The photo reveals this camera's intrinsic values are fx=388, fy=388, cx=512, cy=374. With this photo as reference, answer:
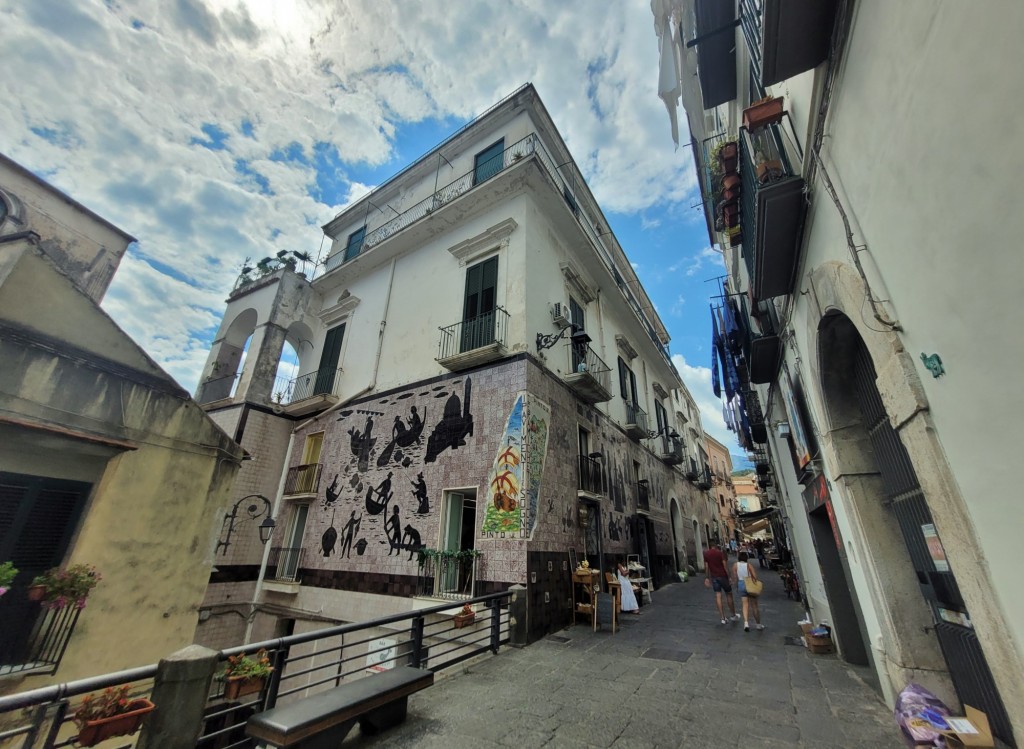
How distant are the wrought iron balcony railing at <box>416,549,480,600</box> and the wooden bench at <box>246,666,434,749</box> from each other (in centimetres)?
396

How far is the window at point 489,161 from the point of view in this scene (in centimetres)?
1104

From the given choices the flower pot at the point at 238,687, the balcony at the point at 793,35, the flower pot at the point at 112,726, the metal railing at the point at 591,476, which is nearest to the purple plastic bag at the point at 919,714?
the balcony at the point at 793,35

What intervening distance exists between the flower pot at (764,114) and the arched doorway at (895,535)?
192 cm

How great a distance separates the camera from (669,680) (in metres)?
4.44

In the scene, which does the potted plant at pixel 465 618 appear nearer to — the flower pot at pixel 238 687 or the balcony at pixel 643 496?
the flower pot at pixel 238 687

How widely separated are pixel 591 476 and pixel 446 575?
418 centimetres

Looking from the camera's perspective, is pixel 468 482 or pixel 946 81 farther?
pixel 468 482

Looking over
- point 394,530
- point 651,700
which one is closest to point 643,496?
point 394,530

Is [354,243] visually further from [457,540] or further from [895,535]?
[895,535]

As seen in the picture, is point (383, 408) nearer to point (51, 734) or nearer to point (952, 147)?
point (51, 734)

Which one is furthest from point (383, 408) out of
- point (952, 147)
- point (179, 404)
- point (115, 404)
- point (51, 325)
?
point (952, 147)

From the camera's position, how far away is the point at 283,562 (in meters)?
10.7

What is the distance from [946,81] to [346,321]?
523 inches

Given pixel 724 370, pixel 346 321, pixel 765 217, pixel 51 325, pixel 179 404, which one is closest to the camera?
pixel 765 217
